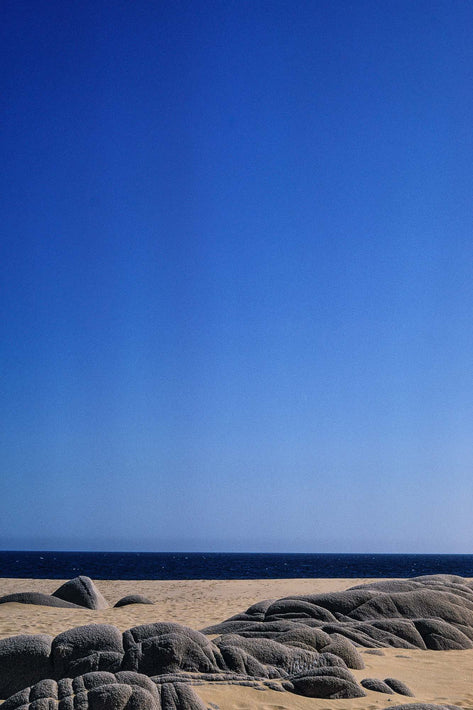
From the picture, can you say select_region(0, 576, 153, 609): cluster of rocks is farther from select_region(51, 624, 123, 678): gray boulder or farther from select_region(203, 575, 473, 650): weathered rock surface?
select_region(51, 624, 123, 678): gray boulder

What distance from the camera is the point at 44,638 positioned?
29.1 ft

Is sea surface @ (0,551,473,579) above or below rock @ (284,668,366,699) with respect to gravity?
below

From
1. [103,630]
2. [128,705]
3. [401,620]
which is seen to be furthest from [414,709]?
[401,620]

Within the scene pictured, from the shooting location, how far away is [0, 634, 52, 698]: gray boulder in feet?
27.6

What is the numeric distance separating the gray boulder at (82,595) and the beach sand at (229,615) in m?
1.02

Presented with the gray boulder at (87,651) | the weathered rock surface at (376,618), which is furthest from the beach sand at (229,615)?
the gray boulder at (87,651)

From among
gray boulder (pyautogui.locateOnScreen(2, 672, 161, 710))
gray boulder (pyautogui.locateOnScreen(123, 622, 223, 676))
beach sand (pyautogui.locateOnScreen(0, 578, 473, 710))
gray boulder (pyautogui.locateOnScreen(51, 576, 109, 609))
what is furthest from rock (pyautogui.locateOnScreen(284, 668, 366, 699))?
gray boulder (pyautogui.locateOnScreen(51, 576, 109, 609))

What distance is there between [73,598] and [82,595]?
35 centimetres

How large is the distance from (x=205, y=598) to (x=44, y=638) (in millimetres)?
15832

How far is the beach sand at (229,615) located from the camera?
25.1ft

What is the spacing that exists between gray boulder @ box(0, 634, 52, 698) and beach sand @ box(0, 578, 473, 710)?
93.1 inches

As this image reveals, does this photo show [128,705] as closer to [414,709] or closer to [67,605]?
[414,709]

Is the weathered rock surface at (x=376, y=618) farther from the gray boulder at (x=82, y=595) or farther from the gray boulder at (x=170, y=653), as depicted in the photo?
the gray boulder at (x=82, y=595)

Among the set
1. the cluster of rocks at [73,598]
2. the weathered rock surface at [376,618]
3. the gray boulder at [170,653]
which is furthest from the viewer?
the cluster of rocks at [73,598]
